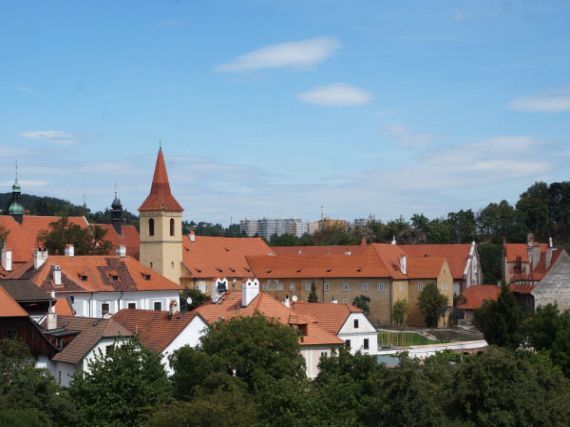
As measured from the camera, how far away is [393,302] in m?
90.6

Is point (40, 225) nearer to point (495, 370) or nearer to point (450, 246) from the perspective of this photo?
point (450, 246)

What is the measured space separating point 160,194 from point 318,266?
703 inches

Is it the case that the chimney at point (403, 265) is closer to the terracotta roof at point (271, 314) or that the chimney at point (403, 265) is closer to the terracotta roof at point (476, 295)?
the terracotta roof at point (476, 295)

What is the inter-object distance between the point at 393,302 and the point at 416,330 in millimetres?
6625

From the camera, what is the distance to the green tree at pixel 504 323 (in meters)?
60.7

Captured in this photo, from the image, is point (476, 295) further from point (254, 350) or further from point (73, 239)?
point (254, 350)

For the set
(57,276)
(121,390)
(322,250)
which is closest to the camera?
(121,390)

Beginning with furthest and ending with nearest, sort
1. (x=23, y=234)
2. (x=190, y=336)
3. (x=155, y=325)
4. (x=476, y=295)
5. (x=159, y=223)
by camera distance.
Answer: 1. (x=476, y=295)
2. (x=23, y=234)
3. (x=159, y=223)
4. (x=155, y=325)
5. (x=190, y=336)

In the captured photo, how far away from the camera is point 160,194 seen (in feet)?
283

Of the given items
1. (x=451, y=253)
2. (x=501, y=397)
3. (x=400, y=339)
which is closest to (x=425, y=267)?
(x=451, y=253)

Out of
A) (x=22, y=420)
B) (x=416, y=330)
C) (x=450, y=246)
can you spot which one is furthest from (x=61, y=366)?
(x=450, y=246)

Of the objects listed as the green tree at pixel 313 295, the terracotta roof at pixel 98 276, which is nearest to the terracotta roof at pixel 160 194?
the terracotta roof at pixel 98 276

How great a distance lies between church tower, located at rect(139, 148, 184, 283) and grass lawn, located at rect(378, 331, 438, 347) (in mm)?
20133

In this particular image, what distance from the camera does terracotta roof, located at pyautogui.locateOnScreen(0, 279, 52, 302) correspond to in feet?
176
